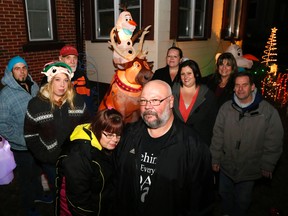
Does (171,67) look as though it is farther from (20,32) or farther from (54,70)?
(20,32)

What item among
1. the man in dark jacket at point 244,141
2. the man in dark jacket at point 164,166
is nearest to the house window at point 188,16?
the man in dark jacket at point 244,141

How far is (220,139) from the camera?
3.04 m

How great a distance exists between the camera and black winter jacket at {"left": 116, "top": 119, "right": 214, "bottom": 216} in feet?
6.54

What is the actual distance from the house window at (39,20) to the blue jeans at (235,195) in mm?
6569

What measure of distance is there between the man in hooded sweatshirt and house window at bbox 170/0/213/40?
4762 mm

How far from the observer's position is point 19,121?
2.96 meters

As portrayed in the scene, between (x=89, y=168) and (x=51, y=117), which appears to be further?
(x=51, y=117)

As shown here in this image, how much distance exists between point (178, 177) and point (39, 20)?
7.02 meters

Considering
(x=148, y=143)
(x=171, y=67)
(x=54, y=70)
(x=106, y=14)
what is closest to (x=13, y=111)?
(x=54, y=70)

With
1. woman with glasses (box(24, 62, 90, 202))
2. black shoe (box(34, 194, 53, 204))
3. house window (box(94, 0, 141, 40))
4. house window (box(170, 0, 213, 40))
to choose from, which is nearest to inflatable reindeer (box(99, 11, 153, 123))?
woman with glasses (box(24, 62, 90, 202))

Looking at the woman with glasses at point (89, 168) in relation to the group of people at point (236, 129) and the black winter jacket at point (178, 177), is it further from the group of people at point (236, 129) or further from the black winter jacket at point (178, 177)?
the group of people at point (236, 129)

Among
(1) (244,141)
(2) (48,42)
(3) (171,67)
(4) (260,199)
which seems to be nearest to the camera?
(1) (244,141)

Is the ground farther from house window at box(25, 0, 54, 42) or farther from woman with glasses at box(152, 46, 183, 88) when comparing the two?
house window at box(25, 0, 54, 42)

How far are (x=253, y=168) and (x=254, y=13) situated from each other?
2950 centimetres
